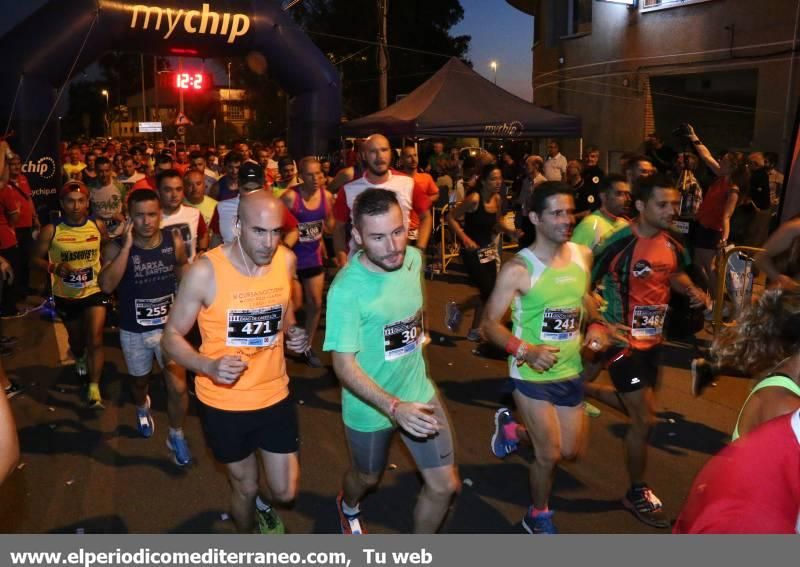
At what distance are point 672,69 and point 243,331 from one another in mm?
16242

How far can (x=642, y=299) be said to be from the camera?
462 centimetres

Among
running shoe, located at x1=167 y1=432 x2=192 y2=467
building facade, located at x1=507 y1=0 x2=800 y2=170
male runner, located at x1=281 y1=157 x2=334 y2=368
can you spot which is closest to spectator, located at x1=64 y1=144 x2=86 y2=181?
male runner, located at x1=281 y1=157 x2=334 y2=368

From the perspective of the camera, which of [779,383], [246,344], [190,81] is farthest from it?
[190,81]

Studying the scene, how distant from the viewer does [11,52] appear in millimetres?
11062

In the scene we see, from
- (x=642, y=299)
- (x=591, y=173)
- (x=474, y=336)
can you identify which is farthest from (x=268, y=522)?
(x=591, y=173)

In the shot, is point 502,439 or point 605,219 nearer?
point 502,439

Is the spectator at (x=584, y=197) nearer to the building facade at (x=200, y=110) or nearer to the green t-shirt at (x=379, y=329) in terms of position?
the green t-shirt at (x=379, y=329)

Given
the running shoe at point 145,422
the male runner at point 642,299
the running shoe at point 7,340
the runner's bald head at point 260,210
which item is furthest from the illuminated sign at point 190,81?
the runner's bald head at point 260,210

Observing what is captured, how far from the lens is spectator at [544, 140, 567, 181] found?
46.1ft

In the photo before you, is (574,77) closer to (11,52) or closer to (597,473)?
(11,52)

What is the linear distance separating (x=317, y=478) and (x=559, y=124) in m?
9.36

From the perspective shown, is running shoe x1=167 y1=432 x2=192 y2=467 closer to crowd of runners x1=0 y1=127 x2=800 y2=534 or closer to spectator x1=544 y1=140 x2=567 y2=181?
crowd of runners x1=0 y1=127 x2=800 y2=534

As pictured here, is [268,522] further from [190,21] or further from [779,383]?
[190,21]

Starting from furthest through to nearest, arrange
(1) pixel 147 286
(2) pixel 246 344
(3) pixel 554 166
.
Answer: (3) pixel 554 166
(1) pixel 147 286
(2) pixel 246 344
